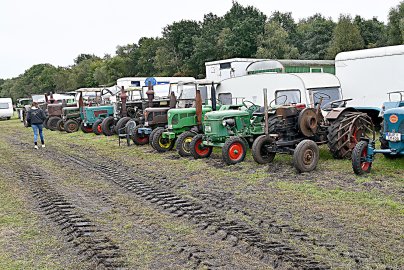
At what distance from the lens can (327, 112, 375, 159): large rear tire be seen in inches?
336

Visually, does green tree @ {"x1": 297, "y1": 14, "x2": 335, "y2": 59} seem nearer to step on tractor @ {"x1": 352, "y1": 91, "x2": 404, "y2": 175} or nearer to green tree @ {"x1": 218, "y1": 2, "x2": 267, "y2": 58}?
green tree @ {"x1": 218, "y1": 2, "x2": 267, "y2": 58}

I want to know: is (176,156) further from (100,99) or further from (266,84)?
(100,99)

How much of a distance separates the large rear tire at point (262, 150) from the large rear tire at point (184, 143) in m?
2.10

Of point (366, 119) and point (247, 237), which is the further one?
point (366, 119)

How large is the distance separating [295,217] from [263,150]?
3.50 metres

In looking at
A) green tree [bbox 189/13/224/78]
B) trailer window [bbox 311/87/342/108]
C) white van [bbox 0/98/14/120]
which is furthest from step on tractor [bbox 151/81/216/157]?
green tree [bbox 189/13/224/78]

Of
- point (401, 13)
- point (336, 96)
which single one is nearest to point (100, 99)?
point (336, 96)

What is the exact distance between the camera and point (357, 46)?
34.0 m

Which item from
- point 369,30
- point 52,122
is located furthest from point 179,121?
point 369,30

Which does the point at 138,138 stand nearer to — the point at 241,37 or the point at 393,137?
the point at 393,137

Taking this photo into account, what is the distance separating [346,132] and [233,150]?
2142mm

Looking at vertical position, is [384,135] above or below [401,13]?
below

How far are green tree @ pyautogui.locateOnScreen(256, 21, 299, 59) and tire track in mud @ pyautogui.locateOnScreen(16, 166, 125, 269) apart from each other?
31.9m

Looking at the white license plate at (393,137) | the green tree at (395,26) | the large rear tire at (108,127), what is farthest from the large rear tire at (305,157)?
the green tree at (395,26)
